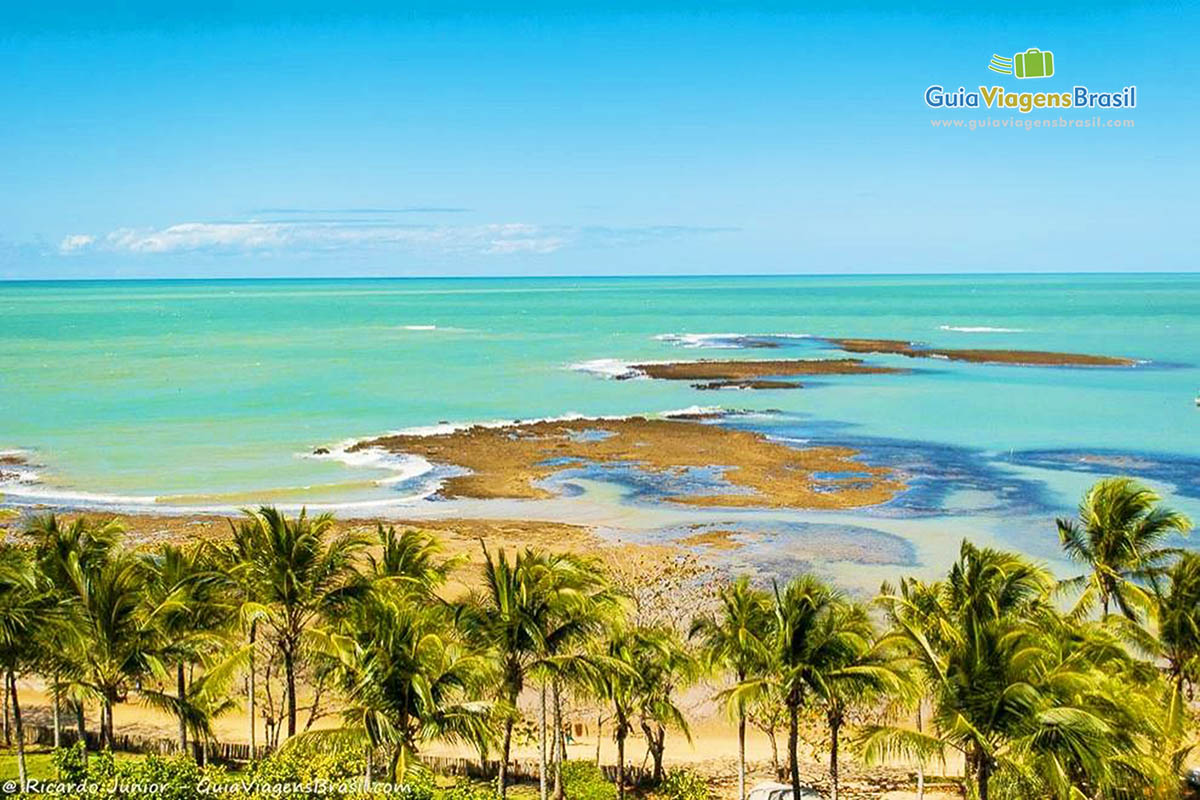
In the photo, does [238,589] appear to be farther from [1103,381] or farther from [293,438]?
[1103,381]

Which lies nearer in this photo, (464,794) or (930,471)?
(464,794)

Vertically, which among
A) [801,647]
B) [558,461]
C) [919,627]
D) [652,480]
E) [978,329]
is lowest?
[652,480]

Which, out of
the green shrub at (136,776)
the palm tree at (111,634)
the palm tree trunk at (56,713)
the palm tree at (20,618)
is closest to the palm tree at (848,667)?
the green shrub at (136,776)

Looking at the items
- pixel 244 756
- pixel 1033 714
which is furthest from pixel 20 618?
pixel 1033 714

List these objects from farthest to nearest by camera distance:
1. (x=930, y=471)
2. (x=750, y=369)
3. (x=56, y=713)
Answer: (x=750, y=369) → (x=930, y=471) → (x=56, y=713)

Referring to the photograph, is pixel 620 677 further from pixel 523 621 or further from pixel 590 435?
pixel 590 435

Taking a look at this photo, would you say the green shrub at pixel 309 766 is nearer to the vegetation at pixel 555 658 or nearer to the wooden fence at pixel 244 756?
the vegetation at pixel 555 658
